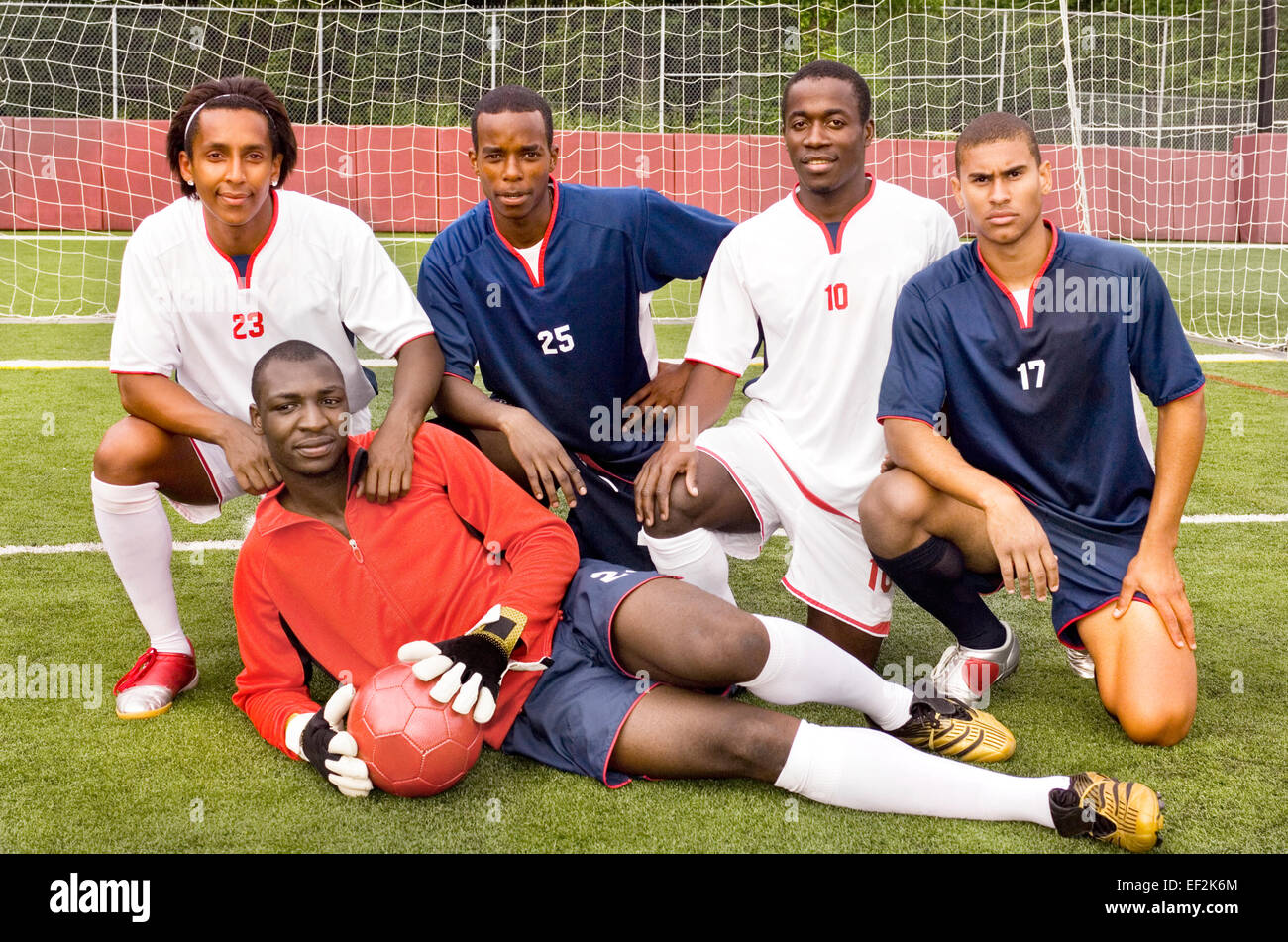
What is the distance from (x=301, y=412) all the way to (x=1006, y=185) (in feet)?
6.01

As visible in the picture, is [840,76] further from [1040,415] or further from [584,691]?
[584,691]

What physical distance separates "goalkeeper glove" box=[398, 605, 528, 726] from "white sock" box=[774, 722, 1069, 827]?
0.64 metres

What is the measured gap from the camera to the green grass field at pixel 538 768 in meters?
2.44

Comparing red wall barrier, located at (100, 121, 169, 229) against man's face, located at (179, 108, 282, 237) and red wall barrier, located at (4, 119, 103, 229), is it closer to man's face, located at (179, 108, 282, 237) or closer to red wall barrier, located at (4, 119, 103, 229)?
red wall barrier, located at (4, 119, 103, 229)

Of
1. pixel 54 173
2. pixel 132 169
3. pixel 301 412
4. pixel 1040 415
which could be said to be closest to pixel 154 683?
pixel 301 412

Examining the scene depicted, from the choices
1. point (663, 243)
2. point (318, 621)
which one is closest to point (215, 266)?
point (318, 621)

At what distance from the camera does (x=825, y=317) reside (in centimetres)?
343

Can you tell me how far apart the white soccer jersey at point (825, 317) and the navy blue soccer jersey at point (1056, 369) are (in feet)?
0.88

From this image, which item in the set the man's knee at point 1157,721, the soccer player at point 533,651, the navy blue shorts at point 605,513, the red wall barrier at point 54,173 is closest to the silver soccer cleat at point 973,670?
the soccer player at point 533,651

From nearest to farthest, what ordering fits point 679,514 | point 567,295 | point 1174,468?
point 1174,468, point 679,514, point 567,295

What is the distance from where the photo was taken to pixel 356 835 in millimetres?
2475

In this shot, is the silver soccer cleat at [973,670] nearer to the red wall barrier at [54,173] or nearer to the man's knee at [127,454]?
the man's knee at [127,454]

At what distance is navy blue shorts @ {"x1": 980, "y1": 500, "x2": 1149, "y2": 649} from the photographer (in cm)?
302

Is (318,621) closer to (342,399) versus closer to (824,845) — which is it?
(342,399)
